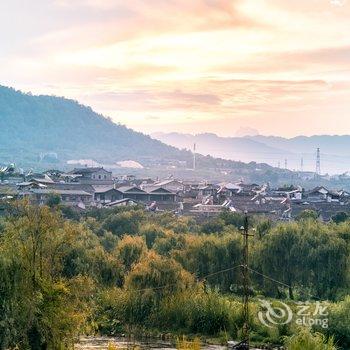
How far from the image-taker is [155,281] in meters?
28.8

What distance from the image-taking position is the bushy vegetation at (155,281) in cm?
2000

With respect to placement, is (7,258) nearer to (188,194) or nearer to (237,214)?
(237,214)

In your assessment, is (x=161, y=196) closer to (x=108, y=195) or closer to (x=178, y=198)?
(x=178, y=198)

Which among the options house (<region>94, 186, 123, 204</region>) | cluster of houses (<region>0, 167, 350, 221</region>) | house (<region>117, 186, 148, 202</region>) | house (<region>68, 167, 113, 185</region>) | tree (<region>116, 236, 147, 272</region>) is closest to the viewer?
tree (<region>116, 236, 147, 272</region>)

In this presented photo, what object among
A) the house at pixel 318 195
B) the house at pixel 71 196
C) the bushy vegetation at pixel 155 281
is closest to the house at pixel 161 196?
the house at pixel 71 196

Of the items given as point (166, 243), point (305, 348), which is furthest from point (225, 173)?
point (305, 348)

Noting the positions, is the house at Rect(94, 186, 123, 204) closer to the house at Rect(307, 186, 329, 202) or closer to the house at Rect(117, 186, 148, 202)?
the house at Rect(117, 186, 148, 202)

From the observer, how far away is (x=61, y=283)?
21.0 metres

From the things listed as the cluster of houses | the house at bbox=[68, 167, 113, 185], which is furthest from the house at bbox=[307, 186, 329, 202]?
the house at bbox=[68, 167, 113, 185]

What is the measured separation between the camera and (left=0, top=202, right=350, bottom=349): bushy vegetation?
20000 millimetres

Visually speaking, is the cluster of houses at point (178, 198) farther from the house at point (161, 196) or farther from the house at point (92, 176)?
the house at point (92, 176)

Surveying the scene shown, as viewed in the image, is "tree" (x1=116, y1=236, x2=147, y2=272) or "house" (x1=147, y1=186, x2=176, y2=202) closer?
"tree" (x1=116, y1=236, x2=147, y2=272)

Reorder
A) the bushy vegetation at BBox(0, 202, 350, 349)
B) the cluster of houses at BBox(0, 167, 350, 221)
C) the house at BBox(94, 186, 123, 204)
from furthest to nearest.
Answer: the house at BBox(94, 186, 123, 204)
the cluster of houses at BBox(0, 167, 350, 221)
the bushy vegetation at BBox(0, 202, 350, 349)

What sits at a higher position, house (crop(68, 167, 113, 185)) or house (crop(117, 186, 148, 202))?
house (crop(68, 167, 113, 185))
